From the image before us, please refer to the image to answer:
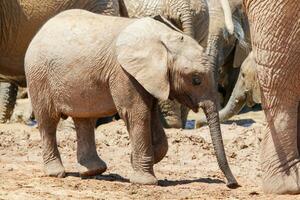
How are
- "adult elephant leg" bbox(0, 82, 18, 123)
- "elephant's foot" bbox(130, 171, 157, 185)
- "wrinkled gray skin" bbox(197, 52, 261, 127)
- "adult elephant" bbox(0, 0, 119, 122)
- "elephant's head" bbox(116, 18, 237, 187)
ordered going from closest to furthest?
"elephant's head" bbox(116, 18, 237, 187) < "elephant's foot" bbox(130, 171, 157, 185) < "adult elephant" bbox(0, 0, 119, 122) < "adult elephant leg" bbox(0, 82, 18, 123) < "wrinkled gray skin" bbox(197, 52, 261, 127)

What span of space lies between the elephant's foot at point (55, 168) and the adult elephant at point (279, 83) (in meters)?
1.52

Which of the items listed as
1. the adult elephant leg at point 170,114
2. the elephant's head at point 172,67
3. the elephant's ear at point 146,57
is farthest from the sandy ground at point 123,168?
the adult elephant leg at point 170,114

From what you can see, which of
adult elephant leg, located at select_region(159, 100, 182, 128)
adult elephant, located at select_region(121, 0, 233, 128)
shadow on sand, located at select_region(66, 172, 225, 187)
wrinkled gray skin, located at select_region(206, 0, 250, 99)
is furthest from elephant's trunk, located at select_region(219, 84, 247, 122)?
shadow on sand, located at select_region(66, 172, 225, 187)

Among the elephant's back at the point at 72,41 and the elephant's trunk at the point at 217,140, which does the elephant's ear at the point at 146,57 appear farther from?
the elephant's trunk at the point at 217,140

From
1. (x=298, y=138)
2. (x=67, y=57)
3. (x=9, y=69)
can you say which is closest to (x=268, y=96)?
(x=298, y=138)

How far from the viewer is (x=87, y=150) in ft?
26.2

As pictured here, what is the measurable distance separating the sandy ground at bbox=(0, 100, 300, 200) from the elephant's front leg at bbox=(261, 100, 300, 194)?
0.09m

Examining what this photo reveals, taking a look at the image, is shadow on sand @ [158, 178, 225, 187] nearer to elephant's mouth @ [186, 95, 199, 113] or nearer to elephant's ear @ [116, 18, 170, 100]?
elephant's mouth @ [186, 95, 199, 113]

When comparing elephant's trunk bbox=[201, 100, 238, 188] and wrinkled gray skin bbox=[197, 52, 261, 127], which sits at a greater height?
elephant's trunk bbox=[201, 100, 238, 188]

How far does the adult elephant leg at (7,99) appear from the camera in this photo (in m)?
12.4

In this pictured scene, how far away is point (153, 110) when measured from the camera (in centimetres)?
766

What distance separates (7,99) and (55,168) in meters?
4.68

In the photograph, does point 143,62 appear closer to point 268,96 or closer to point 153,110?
point 153,110

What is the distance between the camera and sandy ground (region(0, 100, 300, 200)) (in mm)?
7129
